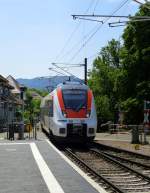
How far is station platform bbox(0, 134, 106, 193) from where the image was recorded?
530 inches

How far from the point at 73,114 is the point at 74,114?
0.05 m

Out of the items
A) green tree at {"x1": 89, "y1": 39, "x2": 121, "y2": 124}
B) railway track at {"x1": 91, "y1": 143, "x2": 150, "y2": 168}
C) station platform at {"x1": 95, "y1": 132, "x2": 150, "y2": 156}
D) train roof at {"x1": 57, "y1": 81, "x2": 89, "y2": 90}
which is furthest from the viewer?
green tree at {"x1": 89, "y1": 39, "x2": 121, "y2": 124}

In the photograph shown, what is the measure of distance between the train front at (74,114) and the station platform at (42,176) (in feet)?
23.3

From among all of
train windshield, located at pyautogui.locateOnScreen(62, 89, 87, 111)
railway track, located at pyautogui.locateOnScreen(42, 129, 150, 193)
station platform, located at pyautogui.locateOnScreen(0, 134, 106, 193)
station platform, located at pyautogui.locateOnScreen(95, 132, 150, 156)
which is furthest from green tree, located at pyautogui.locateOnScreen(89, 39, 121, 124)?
station platform, located at pyautogui.locateOnScreen(0, 134, 106, 193)

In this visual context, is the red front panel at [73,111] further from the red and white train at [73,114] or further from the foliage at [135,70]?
the foliage at [135,70]

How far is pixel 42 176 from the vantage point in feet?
53.1

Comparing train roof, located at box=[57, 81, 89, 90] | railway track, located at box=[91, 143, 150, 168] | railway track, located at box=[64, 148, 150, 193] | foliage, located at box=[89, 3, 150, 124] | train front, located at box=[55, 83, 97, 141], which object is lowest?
railway track, located at box=[64, 148, 150, 193]

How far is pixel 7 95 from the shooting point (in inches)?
3947

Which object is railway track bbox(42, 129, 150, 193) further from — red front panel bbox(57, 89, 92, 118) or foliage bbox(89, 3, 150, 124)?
foliage bbox(89, 3, 150, 124)

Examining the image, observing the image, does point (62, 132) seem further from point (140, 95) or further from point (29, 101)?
point (29, 101)

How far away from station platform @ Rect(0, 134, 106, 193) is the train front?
711cm

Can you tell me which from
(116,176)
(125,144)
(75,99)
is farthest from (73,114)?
(116,176)

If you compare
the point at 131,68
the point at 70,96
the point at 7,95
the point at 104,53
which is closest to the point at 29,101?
the point at 7,95

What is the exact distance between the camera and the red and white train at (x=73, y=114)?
30.6 m
